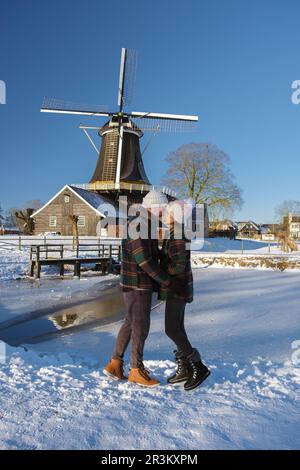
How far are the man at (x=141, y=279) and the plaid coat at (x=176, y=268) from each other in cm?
7

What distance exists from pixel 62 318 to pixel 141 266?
5482 mm

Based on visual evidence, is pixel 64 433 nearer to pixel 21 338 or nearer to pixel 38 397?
pixel 38 397

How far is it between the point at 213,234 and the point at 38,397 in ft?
137

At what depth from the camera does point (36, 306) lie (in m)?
9.20

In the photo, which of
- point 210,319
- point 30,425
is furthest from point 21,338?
point 30,425

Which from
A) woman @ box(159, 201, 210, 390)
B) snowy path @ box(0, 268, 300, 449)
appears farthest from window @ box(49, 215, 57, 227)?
woman @ box(159, 201, 210, 390)

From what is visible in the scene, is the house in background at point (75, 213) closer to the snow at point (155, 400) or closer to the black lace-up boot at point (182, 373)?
the snow at point (155, 400)

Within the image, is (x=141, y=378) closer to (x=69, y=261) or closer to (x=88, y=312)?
(x=88, y=312)

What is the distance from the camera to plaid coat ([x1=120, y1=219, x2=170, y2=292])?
2945 millimetres

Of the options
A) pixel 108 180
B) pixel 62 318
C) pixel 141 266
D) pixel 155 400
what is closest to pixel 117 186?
pixel 108 180

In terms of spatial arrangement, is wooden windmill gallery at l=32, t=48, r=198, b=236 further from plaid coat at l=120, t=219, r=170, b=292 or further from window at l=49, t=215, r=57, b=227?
plaid coat at l=120, t=219, r=170, b=292

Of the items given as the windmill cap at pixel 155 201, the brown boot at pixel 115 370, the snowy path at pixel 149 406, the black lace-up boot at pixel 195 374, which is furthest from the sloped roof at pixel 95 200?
the black lace-up boot at pixel 195 374

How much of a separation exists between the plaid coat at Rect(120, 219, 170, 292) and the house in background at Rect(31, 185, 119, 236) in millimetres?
27255

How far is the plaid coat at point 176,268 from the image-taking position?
303 centimetres
